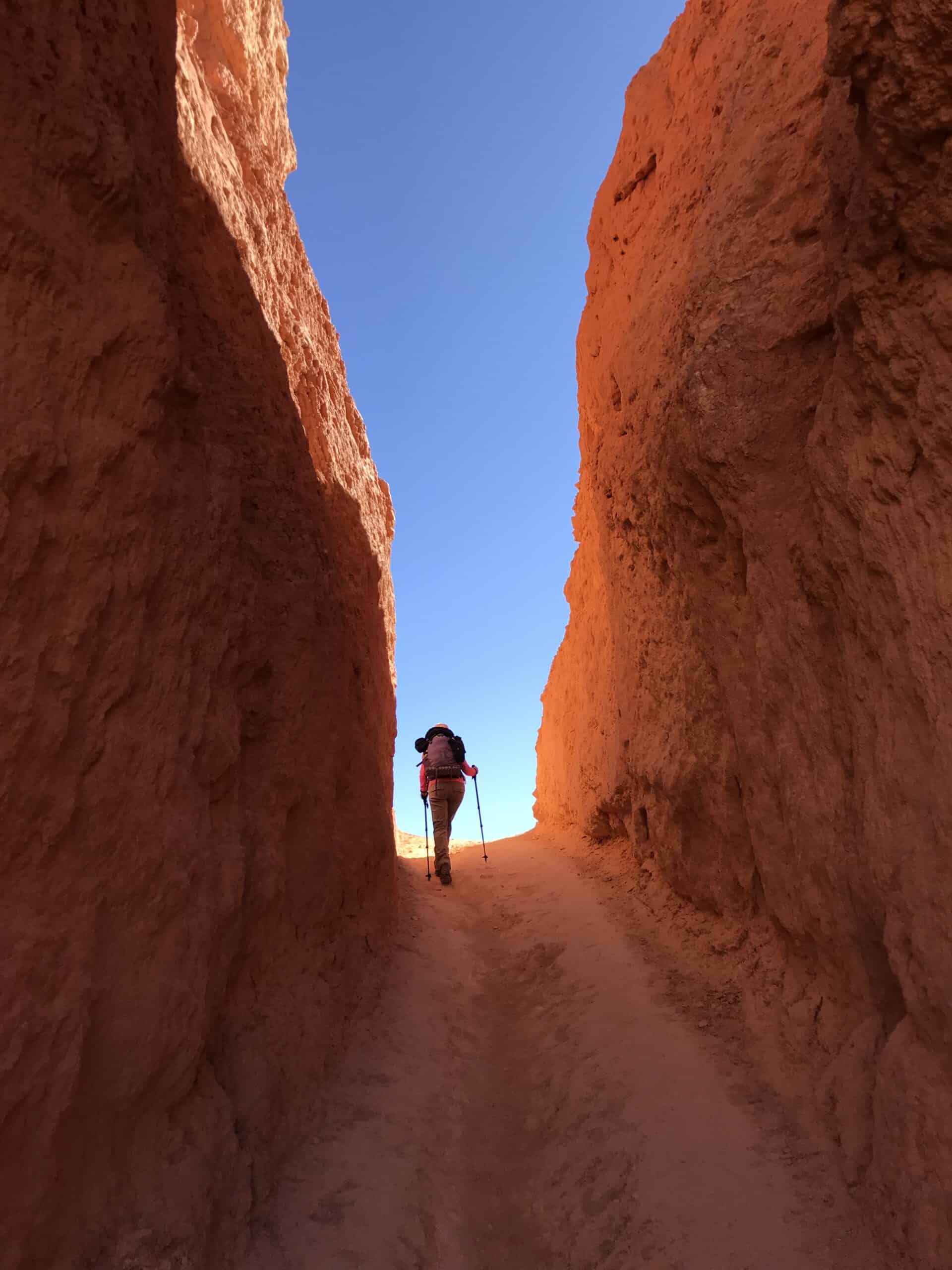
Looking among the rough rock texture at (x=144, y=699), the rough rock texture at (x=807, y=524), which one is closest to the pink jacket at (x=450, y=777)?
the rough rock texture at (x=807, y=524)

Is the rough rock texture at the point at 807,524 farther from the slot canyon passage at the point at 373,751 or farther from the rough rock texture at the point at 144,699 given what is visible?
the rough rock texture at the point at 144,699

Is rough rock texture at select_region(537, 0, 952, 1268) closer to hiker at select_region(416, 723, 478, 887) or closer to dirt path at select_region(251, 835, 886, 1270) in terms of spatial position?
dirt path at select_region(251, 835, 886, 1270)

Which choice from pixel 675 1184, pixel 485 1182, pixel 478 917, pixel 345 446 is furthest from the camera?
pixel 478 917

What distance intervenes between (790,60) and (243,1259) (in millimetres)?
8087

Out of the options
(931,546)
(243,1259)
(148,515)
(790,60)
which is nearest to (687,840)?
(931,546)

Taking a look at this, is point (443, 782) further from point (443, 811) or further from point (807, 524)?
point (807, 524)

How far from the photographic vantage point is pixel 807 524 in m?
5.07

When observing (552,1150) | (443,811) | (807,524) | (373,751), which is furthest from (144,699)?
(443,811)

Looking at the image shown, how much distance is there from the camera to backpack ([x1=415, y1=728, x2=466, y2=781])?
11.7 metres

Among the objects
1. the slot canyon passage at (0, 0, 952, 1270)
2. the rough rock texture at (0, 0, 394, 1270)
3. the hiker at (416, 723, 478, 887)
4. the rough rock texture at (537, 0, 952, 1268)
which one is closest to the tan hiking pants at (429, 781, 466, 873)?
the hiker at (416, 723, 478, 887)

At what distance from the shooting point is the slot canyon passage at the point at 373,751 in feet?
11.6

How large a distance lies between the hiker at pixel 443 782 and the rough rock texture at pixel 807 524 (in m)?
3.45

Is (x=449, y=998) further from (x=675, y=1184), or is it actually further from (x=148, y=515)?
(x=148, y=515)

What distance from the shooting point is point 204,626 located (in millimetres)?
4707
